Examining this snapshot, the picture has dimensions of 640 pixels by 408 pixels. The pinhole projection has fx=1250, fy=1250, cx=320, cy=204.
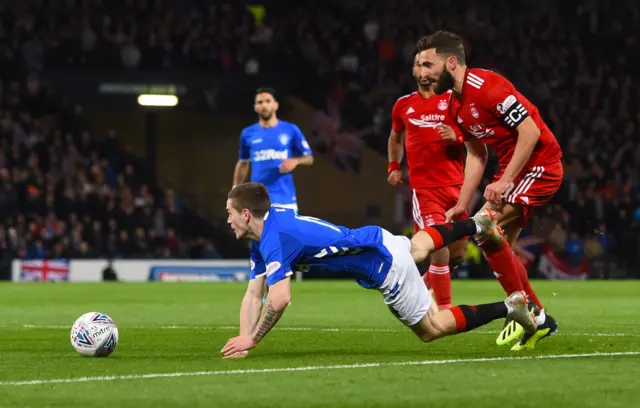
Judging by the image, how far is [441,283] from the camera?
10.8 m

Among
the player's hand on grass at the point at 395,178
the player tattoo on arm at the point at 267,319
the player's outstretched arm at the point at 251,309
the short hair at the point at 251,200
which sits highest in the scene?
the short hair at the point at 251,200

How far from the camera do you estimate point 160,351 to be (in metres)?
8.59

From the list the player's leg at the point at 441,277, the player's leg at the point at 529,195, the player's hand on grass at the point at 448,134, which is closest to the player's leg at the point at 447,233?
the player's leg at the point at 529,195

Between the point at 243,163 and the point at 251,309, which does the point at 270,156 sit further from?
the point at 251,309

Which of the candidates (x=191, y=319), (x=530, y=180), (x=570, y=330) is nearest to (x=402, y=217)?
(x=191, y=319)

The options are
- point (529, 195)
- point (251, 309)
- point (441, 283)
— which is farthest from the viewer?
point (441, 283)


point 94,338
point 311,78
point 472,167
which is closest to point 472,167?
point 472,167

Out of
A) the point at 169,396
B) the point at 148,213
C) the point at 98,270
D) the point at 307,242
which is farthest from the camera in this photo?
the point at 148,213

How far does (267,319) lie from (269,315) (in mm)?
40

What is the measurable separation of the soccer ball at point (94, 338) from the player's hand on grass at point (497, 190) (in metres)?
2.67

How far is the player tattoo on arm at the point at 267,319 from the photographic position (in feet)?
24.6

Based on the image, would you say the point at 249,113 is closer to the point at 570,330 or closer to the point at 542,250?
the point at 542,250

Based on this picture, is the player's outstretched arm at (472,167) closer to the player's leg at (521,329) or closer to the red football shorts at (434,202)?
the player's leg at (521,329)

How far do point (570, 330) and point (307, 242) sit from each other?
378 cm
